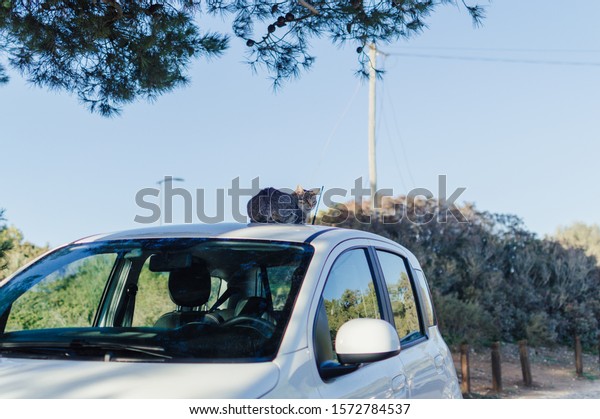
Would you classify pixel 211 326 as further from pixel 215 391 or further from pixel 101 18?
pixel 101 18

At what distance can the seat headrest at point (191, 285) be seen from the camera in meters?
3.90

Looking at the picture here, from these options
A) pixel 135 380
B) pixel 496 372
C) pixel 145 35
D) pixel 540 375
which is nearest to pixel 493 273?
pixel 540 375

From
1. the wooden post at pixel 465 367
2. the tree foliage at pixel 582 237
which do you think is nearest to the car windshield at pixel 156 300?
the wooden post at pixel 465 367

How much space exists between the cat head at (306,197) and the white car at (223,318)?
1193 millimetres

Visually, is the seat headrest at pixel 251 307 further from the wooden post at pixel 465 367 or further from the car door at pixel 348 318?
the wooden post at pixel 465 367

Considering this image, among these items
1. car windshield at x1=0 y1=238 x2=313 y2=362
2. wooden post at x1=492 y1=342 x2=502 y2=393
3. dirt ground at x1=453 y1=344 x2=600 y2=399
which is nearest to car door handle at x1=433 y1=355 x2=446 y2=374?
car windshield at x1=0 y1=238 x2=313 y2=362

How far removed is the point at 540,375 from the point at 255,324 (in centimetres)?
1360

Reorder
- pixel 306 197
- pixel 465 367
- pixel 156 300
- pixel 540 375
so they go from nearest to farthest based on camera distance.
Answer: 1. pixel 156 300
2. pixel 306 197
3. pixel 465 367
4. pixel 540 375

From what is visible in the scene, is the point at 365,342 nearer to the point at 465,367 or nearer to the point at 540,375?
the point at 465,367

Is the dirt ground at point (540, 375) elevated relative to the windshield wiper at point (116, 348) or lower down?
lower down

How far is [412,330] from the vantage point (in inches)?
179

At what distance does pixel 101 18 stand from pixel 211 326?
6047 millimetres

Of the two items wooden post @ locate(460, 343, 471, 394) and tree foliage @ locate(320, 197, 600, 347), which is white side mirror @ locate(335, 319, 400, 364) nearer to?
wooden post @ locate(460, 343, 471, 394)

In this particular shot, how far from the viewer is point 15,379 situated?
2793 millimetres
